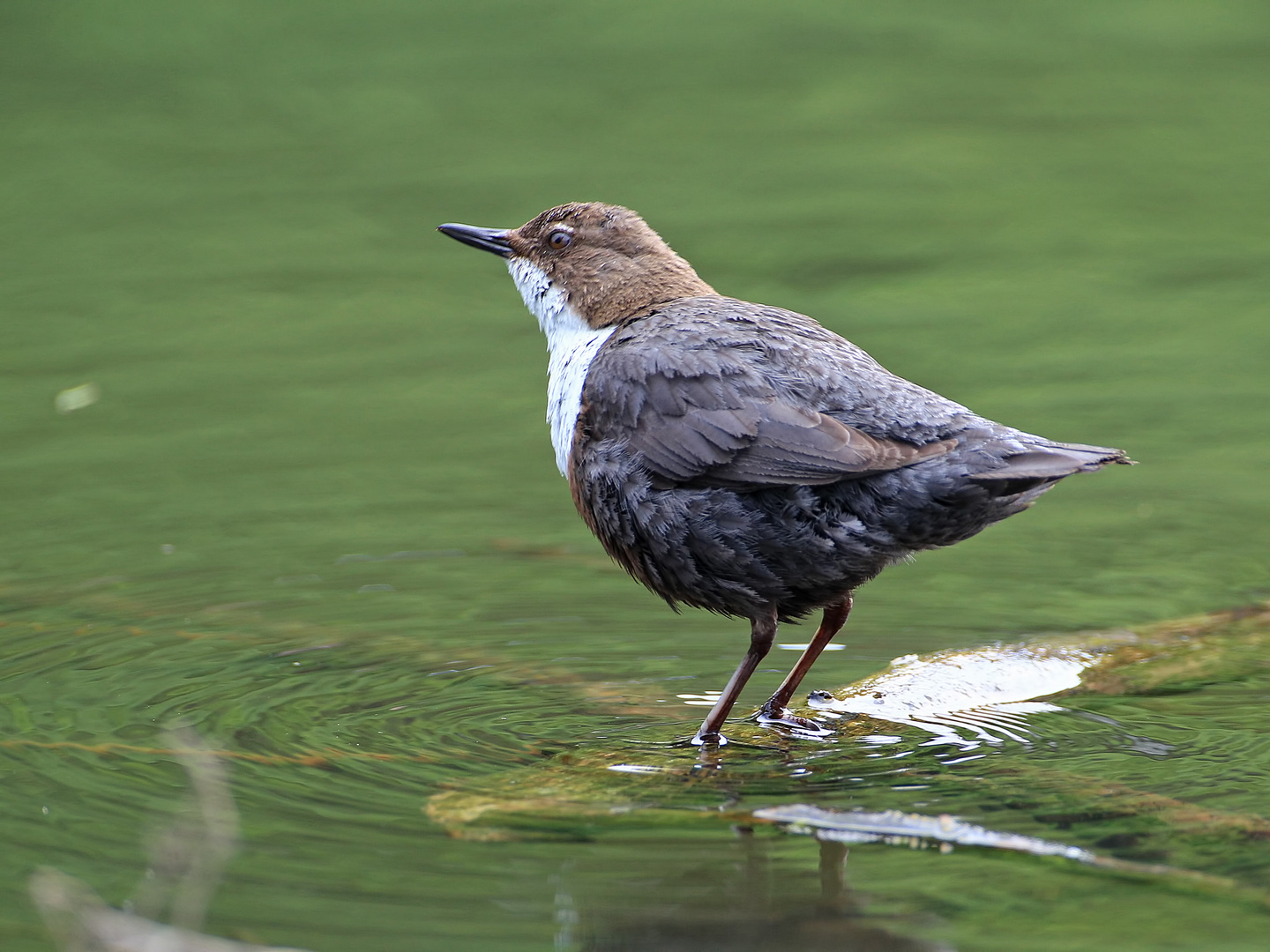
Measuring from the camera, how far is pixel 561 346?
5887 millimetres

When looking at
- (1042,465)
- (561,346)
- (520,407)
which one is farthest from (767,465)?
(520,407)

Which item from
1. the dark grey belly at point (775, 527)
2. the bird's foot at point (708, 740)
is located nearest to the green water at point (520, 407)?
the bird's foot at point (708, 740)

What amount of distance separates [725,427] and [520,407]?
349cm

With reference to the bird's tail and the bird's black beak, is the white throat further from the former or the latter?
the bird's tail

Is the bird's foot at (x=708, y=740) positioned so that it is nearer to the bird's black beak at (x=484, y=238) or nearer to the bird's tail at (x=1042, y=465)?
the bird's tail at (x=1042, y=465)

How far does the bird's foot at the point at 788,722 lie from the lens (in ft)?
15.9

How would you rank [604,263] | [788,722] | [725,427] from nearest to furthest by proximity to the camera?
[725,427] → [788,722] → [604,263]

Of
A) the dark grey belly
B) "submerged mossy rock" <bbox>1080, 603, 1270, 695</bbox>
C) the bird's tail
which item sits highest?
the bird's tail

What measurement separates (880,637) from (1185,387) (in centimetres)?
305

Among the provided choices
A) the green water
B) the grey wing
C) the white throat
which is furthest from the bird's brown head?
the green water

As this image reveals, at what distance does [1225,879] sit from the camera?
143 inches

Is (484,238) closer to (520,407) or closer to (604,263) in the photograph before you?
(604,263)

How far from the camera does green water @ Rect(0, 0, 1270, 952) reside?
12.7 ft

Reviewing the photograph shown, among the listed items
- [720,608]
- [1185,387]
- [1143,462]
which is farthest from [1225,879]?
[1185,387]
